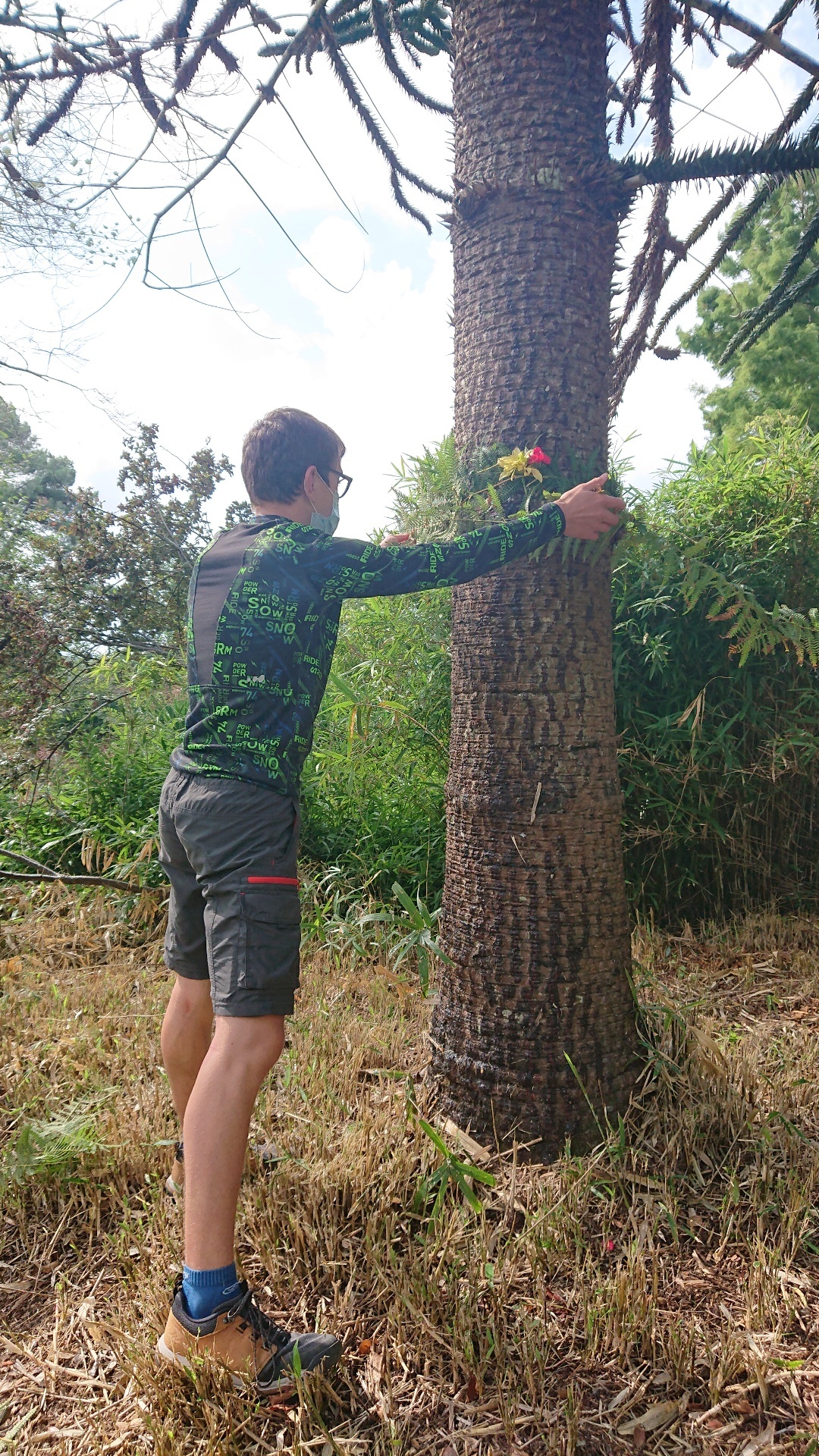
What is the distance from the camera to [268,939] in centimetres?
158

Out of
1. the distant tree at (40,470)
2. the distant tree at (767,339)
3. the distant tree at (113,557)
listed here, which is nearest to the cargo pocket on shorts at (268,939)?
the distant tree at (113,557)

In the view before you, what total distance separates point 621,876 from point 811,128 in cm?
232

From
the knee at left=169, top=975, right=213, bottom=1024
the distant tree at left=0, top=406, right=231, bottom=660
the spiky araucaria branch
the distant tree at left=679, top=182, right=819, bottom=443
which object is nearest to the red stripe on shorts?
the knee at left=169, top=975, right=213, bottom=1024

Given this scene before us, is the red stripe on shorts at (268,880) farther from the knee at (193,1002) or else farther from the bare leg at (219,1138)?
the knee at (193,1002)

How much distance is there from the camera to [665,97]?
269 cm

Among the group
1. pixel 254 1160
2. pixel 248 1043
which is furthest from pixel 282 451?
pixel 254 1160

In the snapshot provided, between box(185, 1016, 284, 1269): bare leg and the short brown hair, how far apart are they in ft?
3.95

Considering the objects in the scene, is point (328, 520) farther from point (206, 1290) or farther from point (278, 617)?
point (206, 1290)

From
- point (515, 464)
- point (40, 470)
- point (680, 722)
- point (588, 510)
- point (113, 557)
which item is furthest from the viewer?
point (40, 470)

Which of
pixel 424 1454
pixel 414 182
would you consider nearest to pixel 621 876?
pixel 424 1454

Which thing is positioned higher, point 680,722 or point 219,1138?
point 680,722

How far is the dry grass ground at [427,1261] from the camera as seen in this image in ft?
4.54

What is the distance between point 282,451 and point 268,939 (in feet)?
3.68

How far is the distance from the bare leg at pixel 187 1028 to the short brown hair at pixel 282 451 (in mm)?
1206
